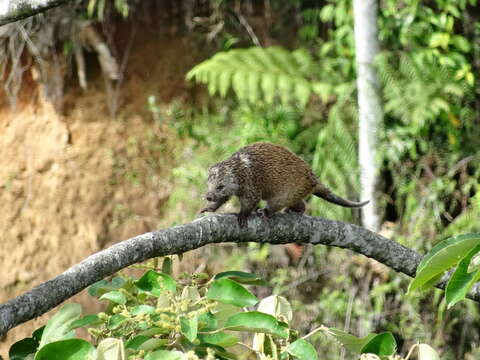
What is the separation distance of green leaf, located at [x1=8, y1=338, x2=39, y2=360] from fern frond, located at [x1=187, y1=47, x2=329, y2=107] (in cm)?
466

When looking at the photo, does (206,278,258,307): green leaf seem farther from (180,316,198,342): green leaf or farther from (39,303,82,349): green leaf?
(39,303,82,349): green leaf

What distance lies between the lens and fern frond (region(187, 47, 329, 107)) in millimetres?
6965

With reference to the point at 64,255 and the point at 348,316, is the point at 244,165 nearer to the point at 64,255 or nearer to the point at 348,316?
the point at 348,316

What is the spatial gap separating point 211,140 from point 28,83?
211 centimetres

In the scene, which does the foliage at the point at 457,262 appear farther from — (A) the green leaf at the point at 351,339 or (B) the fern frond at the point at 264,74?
(B) the fern frond at the point at 264,74

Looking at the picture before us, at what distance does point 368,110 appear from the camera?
6840 millimetres

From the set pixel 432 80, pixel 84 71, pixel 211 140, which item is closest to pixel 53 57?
pixel 84 71

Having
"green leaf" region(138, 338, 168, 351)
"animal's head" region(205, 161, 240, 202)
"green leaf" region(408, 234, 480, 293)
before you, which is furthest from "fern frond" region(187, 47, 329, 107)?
"green leaf" region(138, 338, 168, 351)

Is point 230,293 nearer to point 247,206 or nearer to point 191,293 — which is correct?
point 191,293

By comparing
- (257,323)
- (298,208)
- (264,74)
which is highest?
(264,74)

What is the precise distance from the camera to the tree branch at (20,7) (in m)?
2.76

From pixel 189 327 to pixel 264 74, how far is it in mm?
5284

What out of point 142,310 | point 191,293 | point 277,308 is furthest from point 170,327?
point 277,308

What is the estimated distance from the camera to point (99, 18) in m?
7.51
